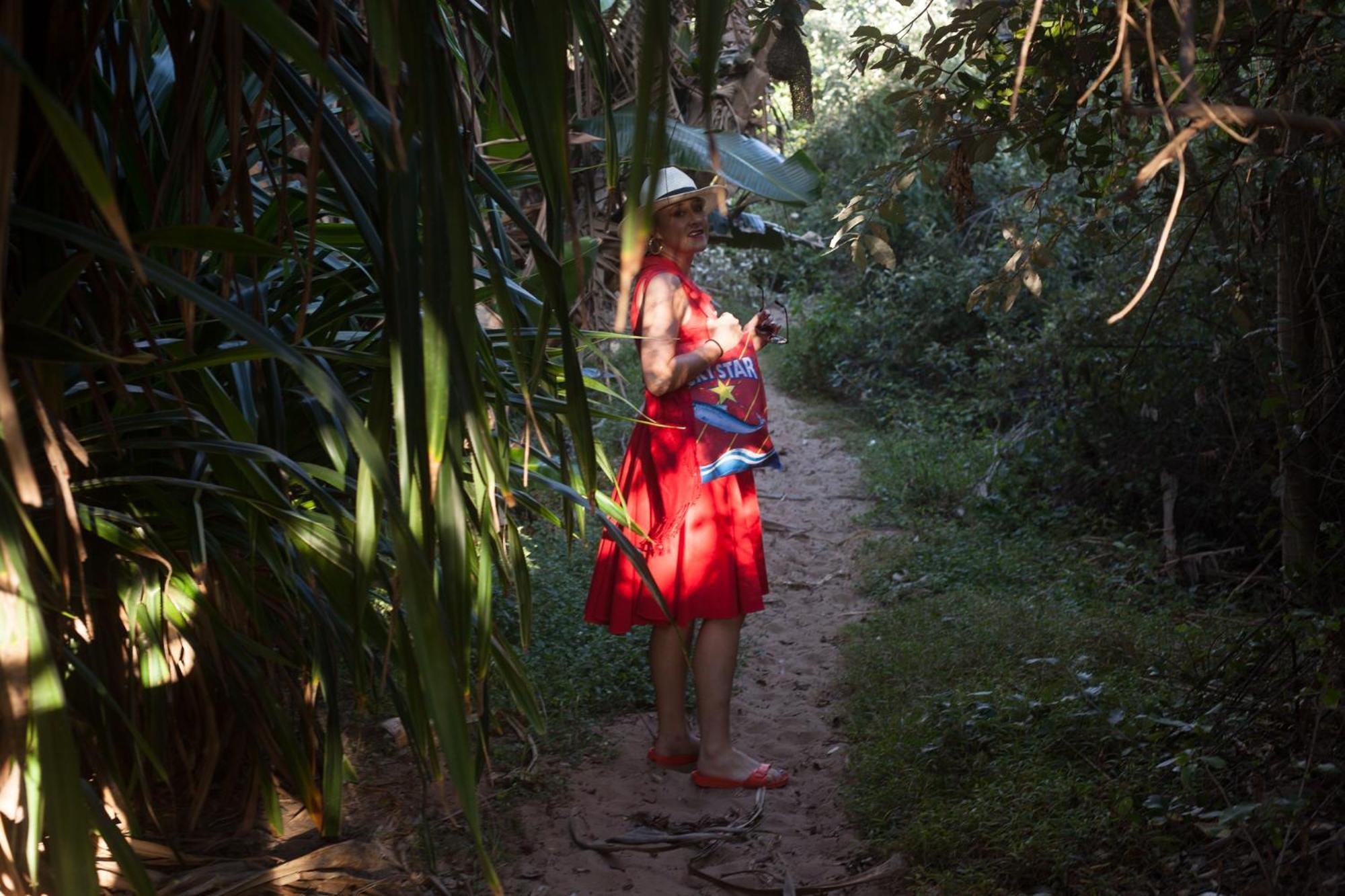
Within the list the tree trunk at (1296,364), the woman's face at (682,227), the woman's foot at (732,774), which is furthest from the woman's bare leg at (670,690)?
the tree trunk at (1296,364)

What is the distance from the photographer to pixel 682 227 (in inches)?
137

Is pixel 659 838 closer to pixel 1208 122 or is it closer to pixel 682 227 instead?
pixel 682 227

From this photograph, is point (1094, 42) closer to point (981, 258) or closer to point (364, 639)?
point (364, 639)

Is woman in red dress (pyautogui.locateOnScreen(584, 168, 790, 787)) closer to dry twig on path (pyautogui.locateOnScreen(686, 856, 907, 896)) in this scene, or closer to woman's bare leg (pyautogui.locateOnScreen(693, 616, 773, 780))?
woman's bare leg (pyautogui.locateOnScreen(693, 616, 773, 780))

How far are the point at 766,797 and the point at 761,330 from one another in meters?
1.39

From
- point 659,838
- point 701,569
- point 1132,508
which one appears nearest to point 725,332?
point 701,569

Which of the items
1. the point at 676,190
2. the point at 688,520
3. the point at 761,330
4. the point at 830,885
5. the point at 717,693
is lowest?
the point at 830,885

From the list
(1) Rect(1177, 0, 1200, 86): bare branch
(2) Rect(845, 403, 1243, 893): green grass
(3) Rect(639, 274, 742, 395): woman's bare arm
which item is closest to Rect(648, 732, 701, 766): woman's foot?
(2) Rect(845, 403, 1243, 893): green grass

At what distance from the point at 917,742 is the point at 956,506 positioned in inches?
140

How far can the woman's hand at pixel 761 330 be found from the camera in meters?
3.50

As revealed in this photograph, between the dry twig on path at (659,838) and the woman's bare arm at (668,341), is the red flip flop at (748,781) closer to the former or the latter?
the dry twig on path at (659,838)

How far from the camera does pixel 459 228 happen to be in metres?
1.23

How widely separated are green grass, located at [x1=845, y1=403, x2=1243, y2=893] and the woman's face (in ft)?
5.17

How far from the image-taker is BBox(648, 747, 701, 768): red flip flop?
11.9ft
